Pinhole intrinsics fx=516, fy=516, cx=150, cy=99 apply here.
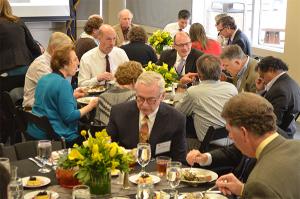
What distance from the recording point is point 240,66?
17.8 ft

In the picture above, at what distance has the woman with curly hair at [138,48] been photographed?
677 cm

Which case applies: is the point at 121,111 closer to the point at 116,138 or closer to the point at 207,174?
the point at 116,138

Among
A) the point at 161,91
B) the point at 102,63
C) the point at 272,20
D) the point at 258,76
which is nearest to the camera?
the point at 161,91

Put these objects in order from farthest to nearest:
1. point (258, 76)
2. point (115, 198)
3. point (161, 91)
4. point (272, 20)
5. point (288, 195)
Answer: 1. point (272, 20)
2. point (258, 76)
3. point (161, 91)
4. point (115, 198)
5. point (288, 195)

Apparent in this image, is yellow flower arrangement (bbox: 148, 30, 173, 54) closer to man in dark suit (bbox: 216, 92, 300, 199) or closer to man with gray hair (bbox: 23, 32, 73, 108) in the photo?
man with gray hair (bbox: 23, 32, 73, 108)

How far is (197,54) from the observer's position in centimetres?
626

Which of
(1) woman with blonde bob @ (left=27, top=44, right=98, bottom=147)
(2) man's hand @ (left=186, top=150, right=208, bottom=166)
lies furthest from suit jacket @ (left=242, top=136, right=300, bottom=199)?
(1) woman with blonde bob @ (left=27, top=44, right=98, bottom=147)

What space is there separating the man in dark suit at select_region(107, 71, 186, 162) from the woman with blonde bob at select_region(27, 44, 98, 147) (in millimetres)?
881

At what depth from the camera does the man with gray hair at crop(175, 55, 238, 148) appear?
14.8 ft

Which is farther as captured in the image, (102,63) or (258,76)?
(102,63)

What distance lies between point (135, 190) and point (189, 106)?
1931 millimetres

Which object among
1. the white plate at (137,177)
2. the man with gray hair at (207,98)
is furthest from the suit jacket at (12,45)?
the white plate at (137,177)

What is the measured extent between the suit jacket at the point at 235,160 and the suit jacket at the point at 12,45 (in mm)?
3250

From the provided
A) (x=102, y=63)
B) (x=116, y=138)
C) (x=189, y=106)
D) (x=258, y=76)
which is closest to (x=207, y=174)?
(x=116, y=138)
